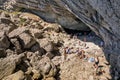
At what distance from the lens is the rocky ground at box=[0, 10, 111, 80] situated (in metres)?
25.5

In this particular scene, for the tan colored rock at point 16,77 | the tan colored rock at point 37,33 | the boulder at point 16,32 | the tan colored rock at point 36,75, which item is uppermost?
the boulder at point 16,32

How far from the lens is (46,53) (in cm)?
2909

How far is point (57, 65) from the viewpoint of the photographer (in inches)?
1097

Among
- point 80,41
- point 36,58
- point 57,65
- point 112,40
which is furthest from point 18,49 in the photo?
point 112,40

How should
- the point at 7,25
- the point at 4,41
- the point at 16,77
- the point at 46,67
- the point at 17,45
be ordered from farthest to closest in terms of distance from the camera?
the point at 7,25 < the point at 17,45 < the point at 4,41 < the point at 46,67 < the point at 16,77

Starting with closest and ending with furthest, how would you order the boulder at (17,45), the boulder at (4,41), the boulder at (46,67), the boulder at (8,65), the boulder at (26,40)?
the boulder at (8,65), the boulder at (46,67), the boulder at (4,41), the boulder at (17,45), the boulder at (26,40)

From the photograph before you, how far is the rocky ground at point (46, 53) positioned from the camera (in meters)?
25.5

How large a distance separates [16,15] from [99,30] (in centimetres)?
1482

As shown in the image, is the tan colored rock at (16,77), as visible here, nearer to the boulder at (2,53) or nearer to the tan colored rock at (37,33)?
the boulder at (2,53)

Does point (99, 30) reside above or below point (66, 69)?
above

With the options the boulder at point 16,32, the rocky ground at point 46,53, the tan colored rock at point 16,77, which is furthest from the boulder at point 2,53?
the tan colored rock at point 16,77

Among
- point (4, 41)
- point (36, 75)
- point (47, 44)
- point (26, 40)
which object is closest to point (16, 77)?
point (36, 75)

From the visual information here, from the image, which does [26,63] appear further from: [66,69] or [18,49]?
[66,69]

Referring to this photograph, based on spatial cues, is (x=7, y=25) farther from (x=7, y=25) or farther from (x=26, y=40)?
(x=26, y=40)
